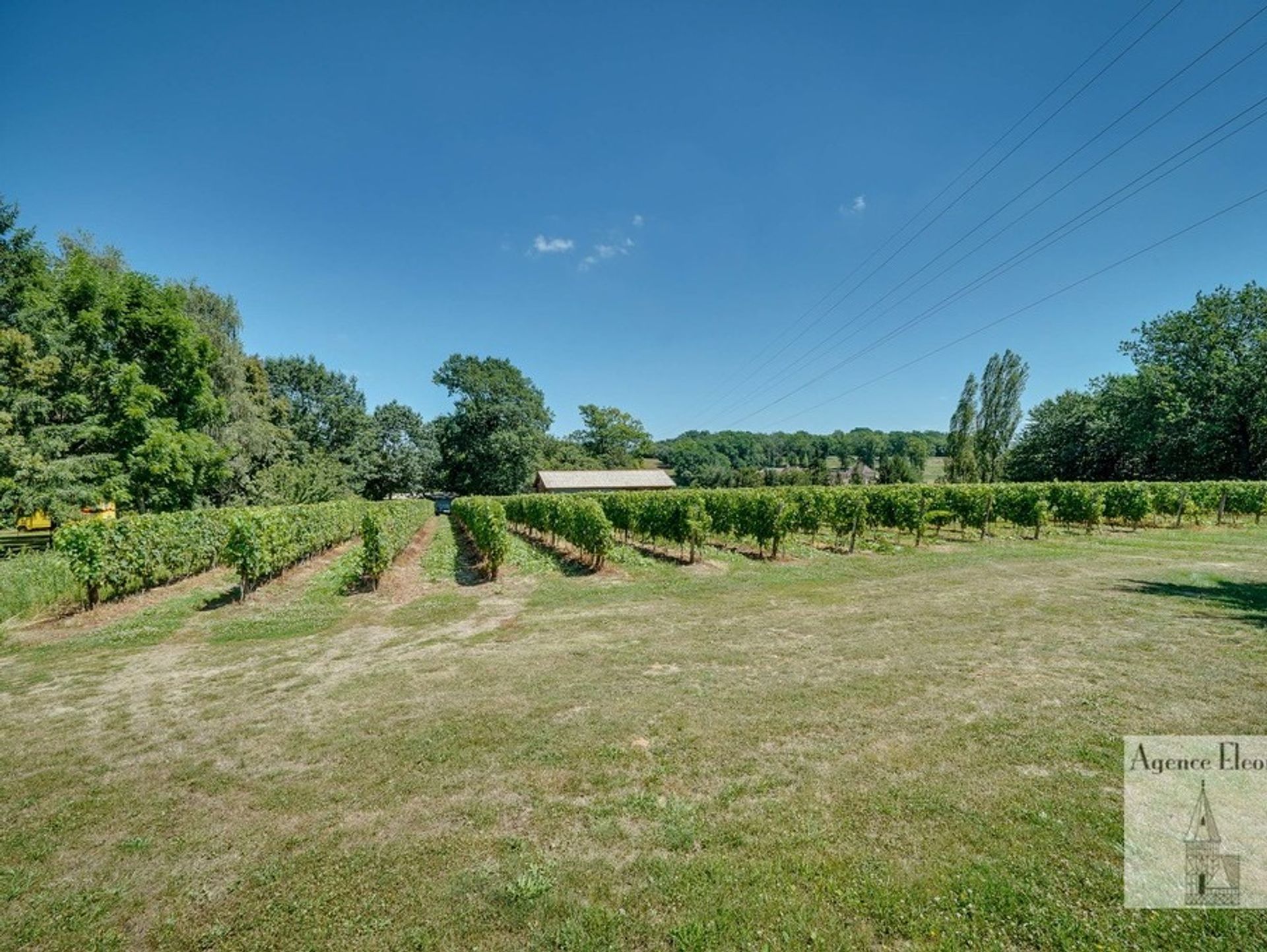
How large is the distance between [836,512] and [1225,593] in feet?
32.5

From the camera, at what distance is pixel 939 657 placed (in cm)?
669

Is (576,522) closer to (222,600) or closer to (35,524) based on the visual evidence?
(222,600)

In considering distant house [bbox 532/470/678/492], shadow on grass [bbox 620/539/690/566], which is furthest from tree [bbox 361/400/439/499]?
shadow on grass [bbox 620/539/690/566]

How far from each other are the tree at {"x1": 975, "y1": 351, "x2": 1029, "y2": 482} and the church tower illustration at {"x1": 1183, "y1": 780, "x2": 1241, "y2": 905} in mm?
57266

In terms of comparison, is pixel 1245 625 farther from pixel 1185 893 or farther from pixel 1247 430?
pixel 1247 430

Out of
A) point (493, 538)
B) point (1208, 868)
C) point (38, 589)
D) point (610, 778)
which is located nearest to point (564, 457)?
point (493, 538)

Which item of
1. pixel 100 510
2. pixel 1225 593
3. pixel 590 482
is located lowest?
pixel 1225 593

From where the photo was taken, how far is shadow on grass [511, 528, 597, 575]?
598 inches

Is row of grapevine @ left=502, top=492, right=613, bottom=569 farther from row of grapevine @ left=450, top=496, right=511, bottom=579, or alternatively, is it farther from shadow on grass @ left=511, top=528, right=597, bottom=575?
row of grapevine @ left=450, top=496, right=511, bottom=579

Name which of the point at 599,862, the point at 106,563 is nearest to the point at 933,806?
the point at 599,862

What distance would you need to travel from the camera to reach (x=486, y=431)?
63.6m

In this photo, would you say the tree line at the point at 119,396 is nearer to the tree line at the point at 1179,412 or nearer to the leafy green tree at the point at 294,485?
the leafy green tree at the point at 294,485

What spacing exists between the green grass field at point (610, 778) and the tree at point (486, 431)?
53.3 metres

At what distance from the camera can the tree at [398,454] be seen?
196 feet
